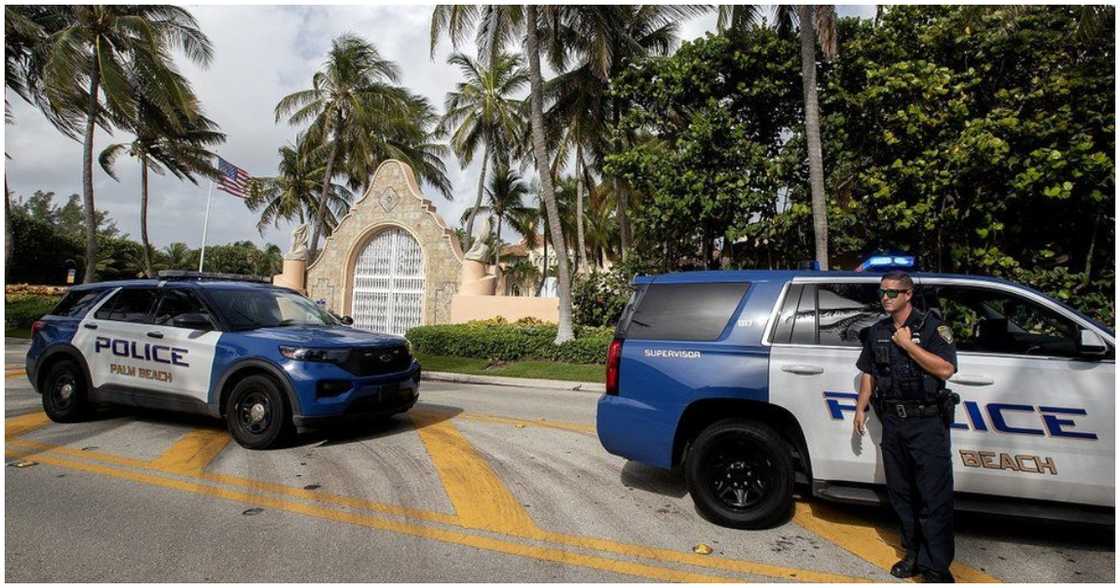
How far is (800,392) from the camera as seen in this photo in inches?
160

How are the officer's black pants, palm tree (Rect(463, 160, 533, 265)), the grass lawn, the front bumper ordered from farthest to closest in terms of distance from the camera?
palm tree (Rect(463, 160, 533, 265)) → the grass lawn → the front bumper → the officer's black pants

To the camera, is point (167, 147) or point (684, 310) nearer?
point (684, 310)

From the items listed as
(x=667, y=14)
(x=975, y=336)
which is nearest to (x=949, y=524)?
(x=975, y=336)

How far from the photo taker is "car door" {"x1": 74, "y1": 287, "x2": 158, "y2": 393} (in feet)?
21.7

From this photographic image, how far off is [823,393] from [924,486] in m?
0.82

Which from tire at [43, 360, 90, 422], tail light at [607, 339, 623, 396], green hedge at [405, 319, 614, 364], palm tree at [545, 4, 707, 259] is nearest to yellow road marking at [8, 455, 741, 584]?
tail light at [607, 339, 623, 396]

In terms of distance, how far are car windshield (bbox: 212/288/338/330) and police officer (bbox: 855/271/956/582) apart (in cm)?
589

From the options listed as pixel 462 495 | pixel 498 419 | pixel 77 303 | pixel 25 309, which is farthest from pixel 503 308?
pixel 25 309

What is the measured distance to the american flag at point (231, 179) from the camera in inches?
1045

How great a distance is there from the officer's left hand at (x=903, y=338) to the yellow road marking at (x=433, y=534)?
1.59 metres

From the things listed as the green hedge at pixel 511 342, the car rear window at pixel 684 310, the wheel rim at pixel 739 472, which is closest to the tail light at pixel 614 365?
the car rear window at pixel 684 310

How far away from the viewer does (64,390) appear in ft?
23.2

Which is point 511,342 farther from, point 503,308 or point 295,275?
point 295,275

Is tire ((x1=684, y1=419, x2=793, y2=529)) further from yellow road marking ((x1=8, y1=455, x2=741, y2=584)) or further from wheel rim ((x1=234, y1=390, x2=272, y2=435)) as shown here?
wheel rim ((x1=234, y1=390, x2=272, y2=435))
